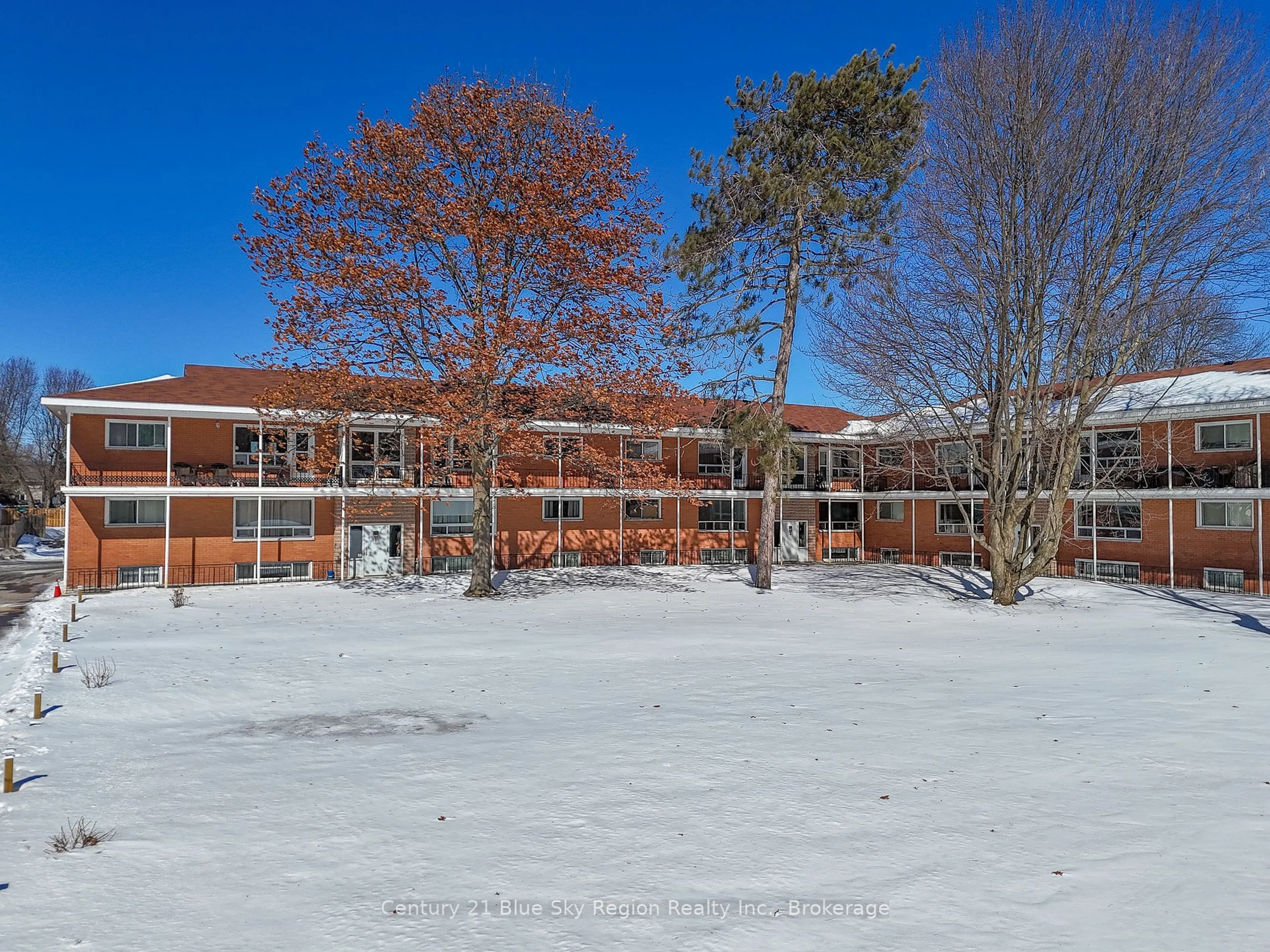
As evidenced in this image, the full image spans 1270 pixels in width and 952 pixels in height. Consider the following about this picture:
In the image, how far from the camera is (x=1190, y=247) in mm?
20438

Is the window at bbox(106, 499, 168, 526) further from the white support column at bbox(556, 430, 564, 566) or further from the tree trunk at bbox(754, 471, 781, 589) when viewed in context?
the tree trunk at bbox(754, 471, 781, 589)

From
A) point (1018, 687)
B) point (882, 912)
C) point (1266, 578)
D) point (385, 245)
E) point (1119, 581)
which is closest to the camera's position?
point (882, 912)

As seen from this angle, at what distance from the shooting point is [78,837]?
6.11 metres

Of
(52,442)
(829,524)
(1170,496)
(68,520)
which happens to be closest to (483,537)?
(68,520)

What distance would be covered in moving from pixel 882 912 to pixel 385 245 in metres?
20.9

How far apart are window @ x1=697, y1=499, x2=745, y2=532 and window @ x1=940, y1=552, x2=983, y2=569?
29.4 ft

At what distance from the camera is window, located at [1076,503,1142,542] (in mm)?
28406

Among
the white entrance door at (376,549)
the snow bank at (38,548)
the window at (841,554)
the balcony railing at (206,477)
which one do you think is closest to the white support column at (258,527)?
the balcony railing at (206,477)

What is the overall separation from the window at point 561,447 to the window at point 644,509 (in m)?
4.72

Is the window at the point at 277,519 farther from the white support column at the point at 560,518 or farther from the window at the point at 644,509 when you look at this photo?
the window at the point at 644,509

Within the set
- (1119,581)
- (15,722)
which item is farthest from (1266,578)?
(15,722)

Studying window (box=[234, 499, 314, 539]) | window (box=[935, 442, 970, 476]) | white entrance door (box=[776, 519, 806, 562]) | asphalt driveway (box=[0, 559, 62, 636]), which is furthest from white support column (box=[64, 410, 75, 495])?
window (box=[935, 442, 970, 476])

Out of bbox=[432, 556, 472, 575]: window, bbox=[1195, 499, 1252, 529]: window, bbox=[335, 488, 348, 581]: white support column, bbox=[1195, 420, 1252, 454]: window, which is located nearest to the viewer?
bbox=[1195, 420, 1252, 454]: window

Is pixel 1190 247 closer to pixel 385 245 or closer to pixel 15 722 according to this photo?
pixel 385 245
